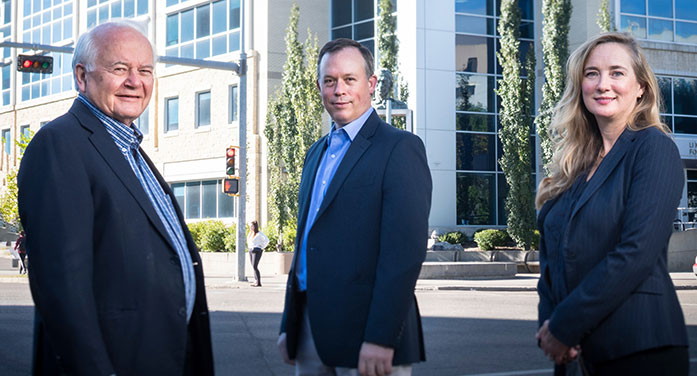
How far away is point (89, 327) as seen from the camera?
2707 mm

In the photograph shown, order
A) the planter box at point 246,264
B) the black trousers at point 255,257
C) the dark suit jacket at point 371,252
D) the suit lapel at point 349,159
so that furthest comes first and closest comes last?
the planter box at point 246,264 → the black trousers at point 255,257 → the suit lapel at point 349,159 → the dark suit jacket at point 371,252

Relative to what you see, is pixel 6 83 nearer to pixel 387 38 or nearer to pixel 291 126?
pixel 291 126

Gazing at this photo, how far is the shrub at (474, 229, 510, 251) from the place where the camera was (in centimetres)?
2909

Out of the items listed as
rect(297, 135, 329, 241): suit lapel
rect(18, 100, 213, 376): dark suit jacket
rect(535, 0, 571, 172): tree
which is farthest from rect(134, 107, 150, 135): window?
rect(18, 100, 213, 376): dark suit jacket

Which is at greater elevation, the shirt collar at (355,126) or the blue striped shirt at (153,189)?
the shirt collar at (355,126)

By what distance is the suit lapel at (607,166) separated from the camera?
315 centimetres

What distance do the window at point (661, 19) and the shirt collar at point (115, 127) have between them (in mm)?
31614

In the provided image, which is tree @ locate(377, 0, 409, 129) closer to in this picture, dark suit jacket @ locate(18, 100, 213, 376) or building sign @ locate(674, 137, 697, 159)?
building sign @ locate(674, 137, 697, 159)

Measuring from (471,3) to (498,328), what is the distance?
2381 centimetres

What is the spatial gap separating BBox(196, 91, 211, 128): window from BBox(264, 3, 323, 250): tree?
5207mm

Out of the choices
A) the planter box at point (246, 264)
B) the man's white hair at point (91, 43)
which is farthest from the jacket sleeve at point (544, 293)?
the planter box at point (246, 264)

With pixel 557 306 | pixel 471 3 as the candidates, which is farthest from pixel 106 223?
pixel 471 3

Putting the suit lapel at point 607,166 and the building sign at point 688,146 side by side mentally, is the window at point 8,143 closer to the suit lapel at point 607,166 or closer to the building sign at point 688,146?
the building sign at point 688,146

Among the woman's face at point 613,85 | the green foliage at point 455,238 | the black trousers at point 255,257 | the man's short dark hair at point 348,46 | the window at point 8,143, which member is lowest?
the black trousers at point 255,257
